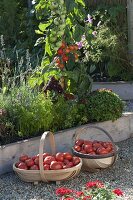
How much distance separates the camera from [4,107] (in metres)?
5.49

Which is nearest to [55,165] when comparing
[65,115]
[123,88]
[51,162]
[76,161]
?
[51,162]

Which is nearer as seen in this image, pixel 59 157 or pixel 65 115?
pixel 59 157

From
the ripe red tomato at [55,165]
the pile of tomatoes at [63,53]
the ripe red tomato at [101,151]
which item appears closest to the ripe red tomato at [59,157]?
the ripe red tomato at [55,165]

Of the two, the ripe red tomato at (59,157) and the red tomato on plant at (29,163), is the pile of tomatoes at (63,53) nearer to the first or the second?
the ripe red tomato at (59,157)

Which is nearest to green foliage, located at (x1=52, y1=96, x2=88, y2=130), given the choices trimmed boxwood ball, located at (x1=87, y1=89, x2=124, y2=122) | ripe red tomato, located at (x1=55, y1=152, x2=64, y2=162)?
trimmed boxwood ball, located at (x1=87, y1=89, x2=124, y2=122)

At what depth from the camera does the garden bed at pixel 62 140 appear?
503 cm

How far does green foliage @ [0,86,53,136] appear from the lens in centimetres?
538

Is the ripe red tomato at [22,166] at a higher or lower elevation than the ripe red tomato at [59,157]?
lower

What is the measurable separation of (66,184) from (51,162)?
0.86 feet

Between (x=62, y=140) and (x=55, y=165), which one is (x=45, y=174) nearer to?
(x=55, y=165)

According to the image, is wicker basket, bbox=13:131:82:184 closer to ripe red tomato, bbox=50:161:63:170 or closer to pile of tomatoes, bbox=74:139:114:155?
ripe red tomato, bbox=50:161:63:170

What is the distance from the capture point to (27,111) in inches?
212

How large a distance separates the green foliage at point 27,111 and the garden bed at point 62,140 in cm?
19

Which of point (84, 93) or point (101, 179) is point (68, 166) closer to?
point (101, 179)
